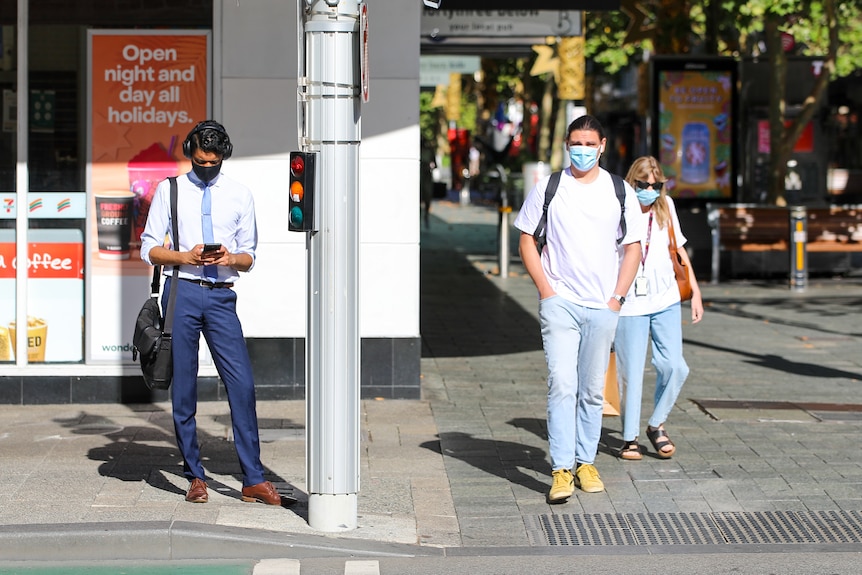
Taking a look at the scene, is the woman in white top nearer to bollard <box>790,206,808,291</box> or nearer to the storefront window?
the storefront window

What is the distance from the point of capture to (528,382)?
10578 millimetres

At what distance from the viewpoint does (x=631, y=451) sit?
25.8ft

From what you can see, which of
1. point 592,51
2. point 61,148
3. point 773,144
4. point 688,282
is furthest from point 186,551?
point 592,51

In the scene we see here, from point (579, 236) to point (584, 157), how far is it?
1.27ft

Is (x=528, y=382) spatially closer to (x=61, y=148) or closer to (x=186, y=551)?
(x=61, y=148)

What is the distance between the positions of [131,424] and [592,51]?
25780 millimetres

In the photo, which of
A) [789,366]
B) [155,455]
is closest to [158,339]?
[155,455]

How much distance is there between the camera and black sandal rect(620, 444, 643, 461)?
25.8 feet

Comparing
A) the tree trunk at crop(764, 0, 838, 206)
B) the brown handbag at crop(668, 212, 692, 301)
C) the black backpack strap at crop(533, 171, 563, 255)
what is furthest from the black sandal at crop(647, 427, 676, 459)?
the tree trunk at crop(764, 0, 838, 206)

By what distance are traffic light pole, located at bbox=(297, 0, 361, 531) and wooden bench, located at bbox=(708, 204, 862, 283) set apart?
504 inches

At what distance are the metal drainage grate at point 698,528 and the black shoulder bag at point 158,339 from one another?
1.91 m

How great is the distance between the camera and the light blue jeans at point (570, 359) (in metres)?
6.80

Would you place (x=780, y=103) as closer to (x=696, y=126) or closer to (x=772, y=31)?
(x=772, y=31)

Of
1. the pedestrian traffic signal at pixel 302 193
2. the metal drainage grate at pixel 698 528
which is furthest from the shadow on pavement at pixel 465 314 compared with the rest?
the pedestrian traffic signal at pixel 302 193
